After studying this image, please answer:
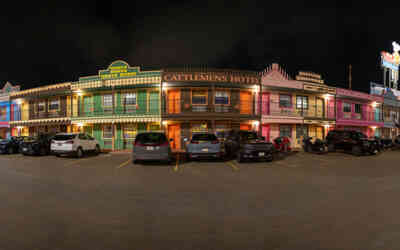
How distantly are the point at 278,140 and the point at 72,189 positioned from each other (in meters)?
14.4

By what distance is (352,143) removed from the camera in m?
16.6

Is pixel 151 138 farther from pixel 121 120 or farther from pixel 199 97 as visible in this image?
pixel 199 97

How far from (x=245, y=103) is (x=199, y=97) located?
14.9 feet

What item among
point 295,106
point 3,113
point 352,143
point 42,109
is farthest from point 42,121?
point 352,143

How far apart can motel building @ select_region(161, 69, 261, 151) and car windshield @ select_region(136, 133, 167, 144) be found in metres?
6.75

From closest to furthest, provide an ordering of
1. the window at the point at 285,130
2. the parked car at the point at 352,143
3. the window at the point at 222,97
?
the parked car at the point at 352,143 < the window at the point at 222,97 < the window at the point at 285,130

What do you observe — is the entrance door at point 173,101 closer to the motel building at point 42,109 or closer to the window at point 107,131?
the window at point 107,131

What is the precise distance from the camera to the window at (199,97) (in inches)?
803

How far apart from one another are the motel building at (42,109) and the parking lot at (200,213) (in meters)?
17.0

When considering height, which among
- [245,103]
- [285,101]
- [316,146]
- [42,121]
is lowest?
[316,146]

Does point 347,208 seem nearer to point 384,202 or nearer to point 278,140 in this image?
point 384,202

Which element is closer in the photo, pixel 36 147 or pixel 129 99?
pixel 36 147

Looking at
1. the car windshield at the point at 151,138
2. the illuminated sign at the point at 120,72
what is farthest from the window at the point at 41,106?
the car windshield at the point at 151,138

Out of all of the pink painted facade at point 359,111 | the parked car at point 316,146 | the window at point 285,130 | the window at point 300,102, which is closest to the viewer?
the parked car at point 316,146
